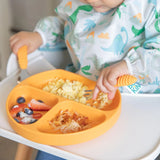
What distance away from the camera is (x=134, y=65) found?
0.70 m

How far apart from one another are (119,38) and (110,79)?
0.15 meters

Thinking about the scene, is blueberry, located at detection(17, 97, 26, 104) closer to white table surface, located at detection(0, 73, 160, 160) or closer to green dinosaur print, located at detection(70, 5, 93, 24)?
white table surface, located at detection(0, 73, 160, 160)

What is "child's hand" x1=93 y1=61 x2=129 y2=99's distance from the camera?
0.68 meters

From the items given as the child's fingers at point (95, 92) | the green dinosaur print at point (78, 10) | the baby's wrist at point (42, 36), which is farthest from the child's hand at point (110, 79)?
the baby's wrist at point (42, 36)

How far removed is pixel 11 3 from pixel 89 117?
1262 mm

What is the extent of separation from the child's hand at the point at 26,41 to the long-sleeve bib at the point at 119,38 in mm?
118

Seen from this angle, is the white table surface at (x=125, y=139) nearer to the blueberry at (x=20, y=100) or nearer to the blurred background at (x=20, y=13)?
the blueberry at (x=20, y=100)

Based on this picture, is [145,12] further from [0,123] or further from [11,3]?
[11,3]

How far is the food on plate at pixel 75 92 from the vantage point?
713 mm

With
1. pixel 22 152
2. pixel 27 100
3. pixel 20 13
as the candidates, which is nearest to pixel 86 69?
Result: pixel 27 100

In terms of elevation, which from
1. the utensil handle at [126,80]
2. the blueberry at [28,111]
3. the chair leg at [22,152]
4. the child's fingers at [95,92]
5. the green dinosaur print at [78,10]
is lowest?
the chair leg at [22,152]

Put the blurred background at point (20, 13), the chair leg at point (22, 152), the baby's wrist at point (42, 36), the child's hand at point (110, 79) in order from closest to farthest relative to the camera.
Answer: the child's hand at point (110, 79), the chair leg at point (22, 152), the baby's wrist at point (42, 36), the blurred background at point (20, 13)

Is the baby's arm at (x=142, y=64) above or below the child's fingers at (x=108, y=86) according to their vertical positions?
above

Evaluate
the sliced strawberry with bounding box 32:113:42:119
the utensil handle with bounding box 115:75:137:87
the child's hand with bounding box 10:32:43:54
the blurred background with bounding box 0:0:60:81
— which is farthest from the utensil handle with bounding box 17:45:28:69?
the blurred background with bounding box 0:0:60:81
